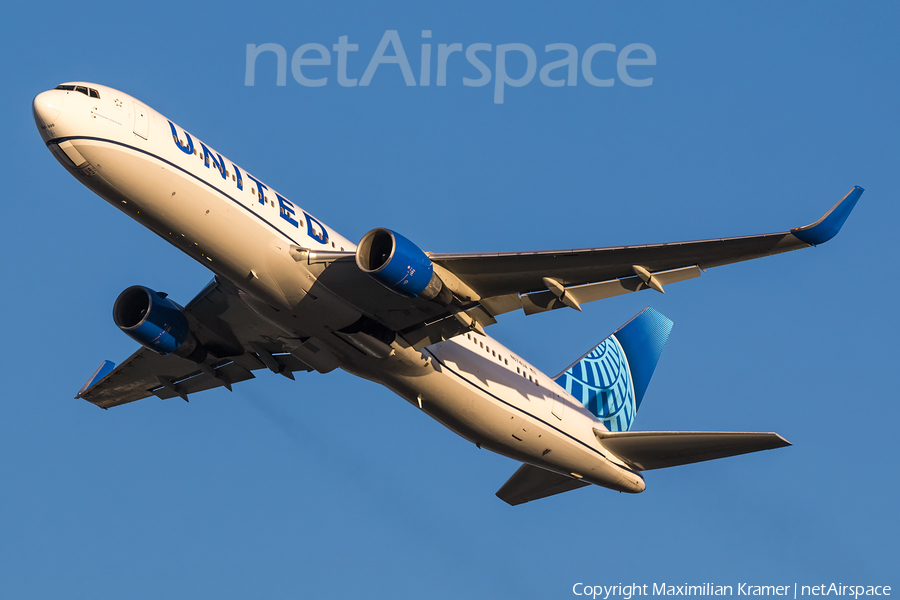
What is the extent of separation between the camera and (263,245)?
23.5 metres

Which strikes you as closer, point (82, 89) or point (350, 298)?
point (82, 89)

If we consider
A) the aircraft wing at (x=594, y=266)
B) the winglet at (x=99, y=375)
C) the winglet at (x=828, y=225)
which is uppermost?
the winglet at (x=828, y=225)

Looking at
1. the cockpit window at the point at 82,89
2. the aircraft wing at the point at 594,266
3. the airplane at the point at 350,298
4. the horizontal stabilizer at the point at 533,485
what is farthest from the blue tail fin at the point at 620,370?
the cockpit window at the point at 82,89

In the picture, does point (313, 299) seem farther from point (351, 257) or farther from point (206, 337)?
point (206, 337)

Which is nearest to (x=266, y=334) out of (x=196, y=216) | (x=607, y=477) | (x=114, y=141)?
(x=196, y=216)

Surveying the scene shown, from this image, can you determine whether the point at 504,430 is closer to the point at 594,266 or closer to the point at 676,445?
the point at 676,445

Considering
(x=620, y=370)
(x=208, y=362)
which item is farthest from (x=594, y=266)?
(x=620, y=370)

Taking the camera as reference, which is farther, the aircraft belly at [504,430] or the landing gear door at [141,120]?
the aircraft belly at [504,430]

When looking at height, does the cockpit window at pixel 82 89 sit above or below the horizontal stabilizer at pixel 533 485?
above

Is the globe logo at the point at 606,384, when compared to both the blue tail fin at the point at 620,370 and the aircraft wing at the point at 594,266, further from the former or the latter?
the aircraft wing at the point at 594,266

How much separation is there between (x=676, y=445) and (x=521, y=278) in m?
8.79

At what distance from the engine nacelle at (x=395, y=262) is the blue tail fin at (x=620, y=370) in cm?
1136

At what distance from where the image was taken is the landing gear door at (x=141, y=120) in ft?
73.0

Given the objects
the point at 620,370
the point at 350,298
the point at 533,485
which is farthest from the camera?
the point at 620,370
